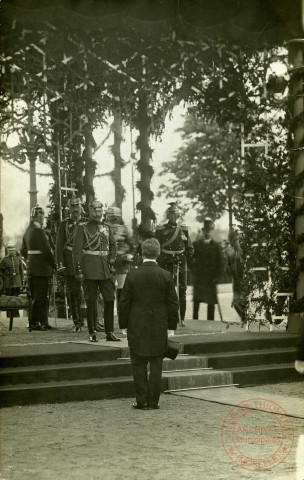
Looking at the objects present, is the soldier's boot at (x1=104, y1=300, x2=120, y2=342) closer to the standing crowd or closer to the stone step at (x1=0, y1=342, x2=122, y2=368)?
the standing crowd

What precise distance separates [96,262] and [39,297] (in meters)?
2.26

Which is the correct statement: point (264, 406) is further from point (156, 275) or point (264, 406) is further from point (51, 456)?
point (51, 456)

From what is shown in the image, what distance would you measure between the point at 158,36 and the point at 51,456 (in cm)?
867

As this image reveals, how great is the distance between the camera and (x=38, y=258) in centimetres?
1473

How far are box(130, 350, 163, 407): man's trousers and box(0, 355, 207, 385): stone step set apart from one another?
3.74 feet

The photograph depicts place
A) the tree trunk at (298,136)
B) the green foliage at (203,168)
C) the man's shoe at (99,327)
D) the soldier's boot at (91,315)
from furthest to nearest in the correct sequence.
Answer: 1. the green foliage at (203,168)
2. the man's shoe at (99,327)
3. the tree trunk at (298,136)
4. the soldier's boot at (91,315)

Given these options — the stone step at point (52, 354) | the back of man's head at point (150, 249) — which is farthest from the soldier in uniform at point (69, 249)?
the back of man's head at point (150, 249)

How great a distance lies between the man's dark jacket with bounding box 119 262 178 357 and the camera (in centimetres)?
1012

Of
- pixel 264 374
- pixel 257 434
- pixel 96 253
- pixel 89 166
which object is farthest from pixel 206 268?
pixel 257 434

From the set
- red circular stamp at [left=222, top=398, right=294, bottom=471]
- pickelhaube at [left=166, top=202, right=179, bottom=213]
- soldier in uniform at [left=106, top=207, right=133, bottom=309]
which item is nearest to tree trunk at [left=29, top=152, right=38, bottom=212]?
pickelhaube at [left=166, top=202, right=179, bottom=213]

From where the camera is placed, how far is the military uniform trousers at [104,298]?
1277 centimetres

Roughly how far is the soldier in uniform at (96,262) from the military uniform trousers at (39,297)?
154 cm

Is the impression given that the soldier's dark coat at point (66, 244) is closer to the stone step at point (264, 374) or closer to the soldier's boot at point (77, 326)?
the soldier's boot at point (77, 326)

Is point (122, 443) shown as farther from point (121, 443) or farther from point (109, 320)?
point (109, 320)
